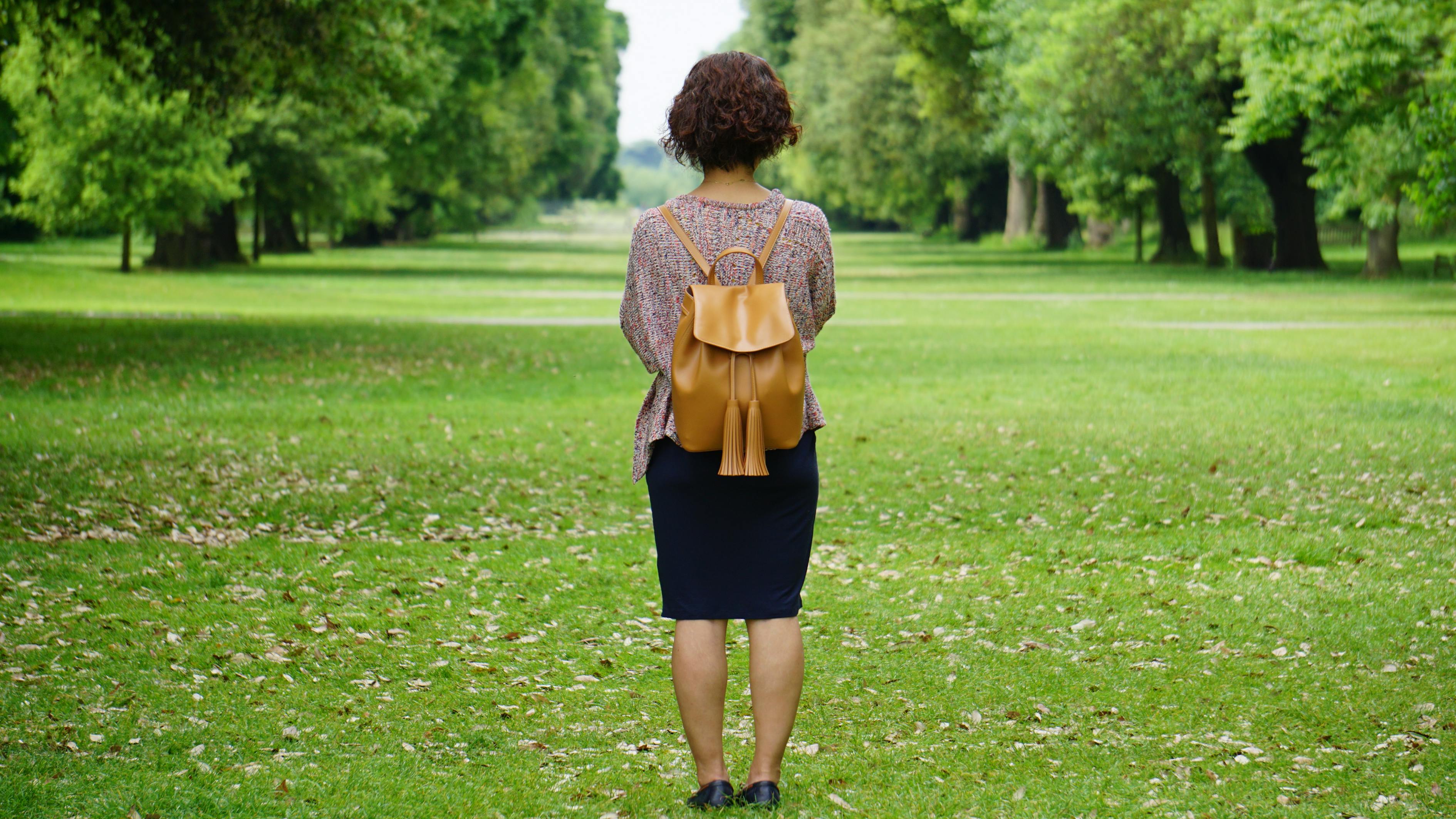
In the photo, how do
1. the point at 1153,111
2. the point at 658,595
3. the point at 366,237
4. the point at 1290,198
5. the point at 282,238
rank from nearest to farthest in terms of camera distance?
the point at 658,595 → the point at 1153,111 → the point at 1290,198 → the point at 282,238 → the point at 366,237

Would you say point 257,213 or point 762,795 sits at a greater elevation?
point 257,213

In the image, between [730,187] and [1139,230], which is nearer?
[730,187]

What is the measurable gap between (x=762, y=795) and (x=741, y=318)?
1.38 metres

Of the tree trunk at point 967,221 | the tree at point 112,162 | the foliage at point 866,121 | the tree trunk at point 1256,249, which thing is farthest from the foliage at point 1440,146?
the tree trunk at point 967,221

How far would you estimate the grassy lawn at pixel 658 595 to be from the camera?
14.8 feet

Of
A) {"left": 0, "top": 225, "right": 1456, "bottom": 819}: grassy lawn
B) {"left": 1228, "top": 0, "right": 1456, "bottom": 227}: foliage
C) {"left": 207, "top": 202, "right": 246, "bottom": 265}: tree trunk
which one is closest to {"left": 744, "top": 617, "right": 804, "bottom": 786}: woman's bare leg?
{"left": 0, "top": 225, "right": 1456, "bottom": 819}: grassy lawn

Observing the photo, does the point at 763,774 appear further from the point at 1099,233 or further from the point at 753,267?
the point at 1099,233

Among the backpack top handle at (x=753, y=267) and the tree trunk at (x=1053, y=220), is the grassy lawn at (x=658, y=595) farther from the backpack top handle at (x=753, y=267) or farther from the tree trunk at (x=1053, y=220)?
the tree trunk at (x=1053, y=220)

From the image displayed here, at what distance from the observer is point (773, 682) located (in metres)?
3.95

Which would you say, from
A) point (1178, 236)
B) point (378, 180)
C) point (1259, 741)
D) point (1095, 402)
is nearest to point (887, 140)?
point (1178, 236)

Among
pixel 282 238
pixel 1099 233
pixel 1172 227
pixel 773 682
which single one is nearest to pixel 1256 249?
pixel 1172 227

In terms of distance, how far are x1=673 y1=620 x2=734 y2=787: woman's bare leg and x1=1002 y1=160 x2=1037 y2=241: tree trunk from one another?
190ft

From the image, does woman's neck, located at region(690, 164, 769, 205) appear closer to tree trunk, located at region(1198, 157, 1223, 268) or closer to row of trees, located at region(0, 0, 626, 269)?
row of trees, located at region(0, 0, 626, 269)

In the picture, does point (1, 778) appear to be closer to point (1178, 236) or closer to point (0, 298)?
point (0, 298)
